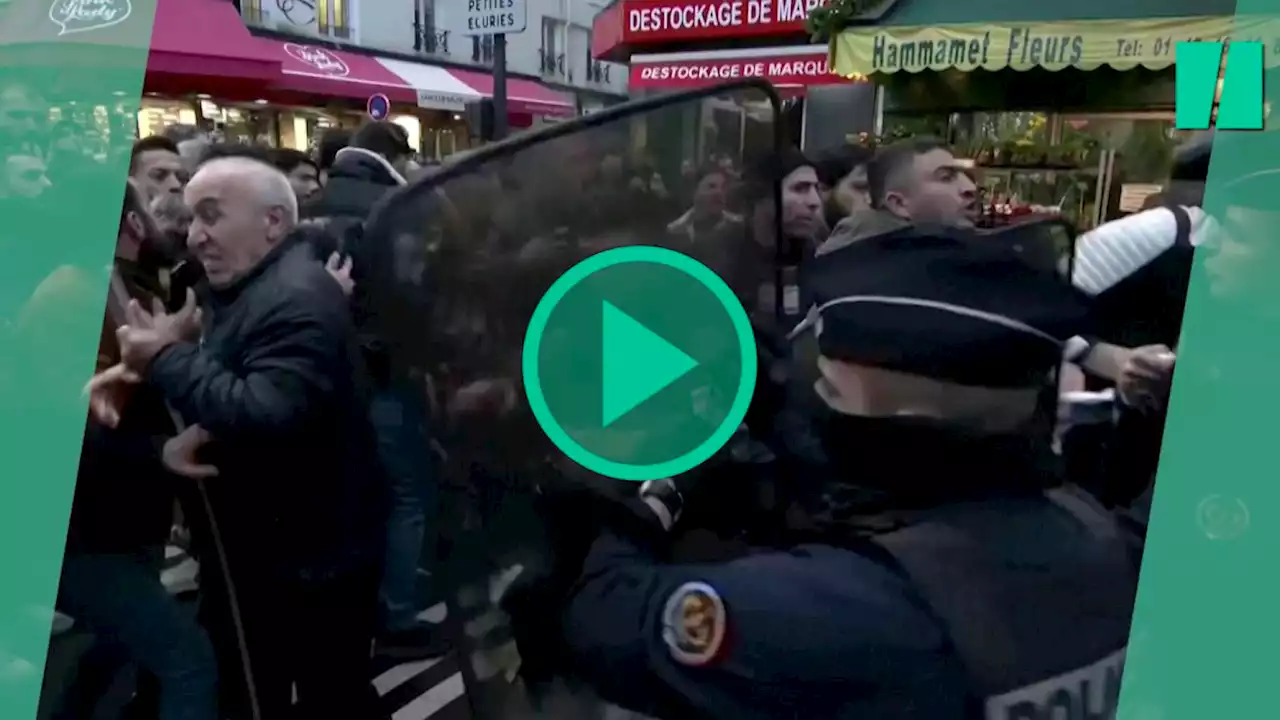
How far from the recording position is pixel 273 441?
74.1 inches

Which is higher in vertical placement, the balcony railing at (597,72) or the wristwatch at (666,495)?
the balcony railing at (597,72)

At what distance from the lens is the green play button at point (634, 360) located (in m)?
1.78

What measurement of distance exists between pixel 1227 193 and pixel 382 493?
1524mm

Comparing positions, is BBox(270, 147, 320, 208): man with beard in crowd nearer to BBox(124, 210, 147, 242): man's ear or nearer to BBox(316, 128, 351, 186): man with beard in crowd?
BBox(316, 128, 351, 186): man with beard in crowd

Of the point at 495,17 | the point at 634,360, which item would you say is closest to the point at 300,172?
the point at 495,17

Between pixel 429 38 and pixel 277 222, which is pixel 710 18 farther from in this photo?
pixel 277 222

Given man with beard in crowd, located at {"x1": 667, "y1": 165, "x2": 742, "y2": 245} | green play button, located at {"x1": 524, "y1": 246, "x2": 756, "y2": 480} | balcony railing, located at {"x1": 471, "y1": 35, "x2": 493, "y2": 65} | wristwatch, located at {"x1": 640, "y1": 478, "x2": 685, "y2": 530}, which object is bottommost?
wristwatch, located at {"x1": 640, "y1": 478, "x2": 685, "y2": 530}

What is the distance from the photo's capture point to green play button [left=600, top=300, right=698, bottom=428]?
178 cm

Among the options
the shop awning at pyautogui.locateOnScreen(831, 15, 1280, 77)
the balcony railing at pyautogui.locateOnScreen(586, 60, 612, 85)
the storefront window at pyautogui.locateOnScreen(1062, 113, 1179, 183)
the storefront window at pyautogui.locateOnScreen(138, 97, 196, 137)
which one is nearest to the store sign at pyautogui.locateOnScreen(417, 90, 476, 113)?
the balcony railing at pyautogui.locateOnScreen(586, 60, 612, 85)

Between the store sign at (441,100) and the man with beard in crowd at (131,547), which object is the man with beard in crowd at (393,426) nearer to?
the store sign at (441,100)

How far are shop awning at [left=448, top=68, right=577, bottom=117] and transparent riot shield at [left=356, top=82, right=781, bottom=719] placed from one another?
5cm

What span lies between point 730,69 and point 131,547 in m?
1.45

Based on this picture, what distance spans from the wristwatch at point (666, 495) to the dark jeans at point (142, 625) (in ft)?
3.04

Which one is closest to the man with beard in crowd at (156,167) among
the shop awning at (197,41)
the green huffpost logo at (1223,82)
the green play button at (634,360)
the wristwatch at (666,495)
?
the shop awning at (197,41)
